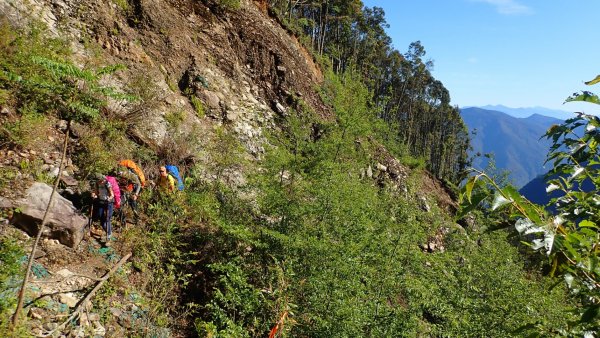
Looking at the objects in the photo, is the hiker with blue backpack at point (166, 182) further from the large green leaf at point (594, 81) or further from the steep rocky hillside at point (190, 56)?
the large green leaf at point (594, 81)

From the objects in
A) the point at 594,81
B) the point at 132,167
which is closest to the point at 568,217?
the point at 594,81

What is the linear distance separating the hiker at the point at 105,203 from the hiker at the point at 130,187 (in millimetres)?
617

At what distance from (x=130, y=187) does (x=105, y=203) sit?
0.89 m

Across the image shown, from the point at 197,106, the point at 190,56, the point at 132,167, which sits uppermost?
the point at 190,56

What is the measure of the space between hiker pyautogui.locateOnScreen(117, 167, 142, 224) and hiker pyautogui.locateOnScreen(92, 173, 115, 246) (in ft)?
2.02

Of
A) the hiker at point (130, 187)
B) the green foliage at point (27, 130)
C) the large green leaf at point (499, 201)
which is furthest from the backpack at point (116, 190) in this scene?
the large green leaf at point (499, 201)

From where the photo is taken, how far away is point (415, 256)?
23.8ft

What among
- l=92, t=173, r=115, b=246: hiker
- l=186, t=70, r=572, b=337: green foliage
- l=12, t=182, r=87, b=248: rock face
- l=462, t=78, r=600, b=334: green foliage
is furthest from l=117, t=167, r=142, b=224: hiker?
l=462, t=78, r=600, b=334: green foliage

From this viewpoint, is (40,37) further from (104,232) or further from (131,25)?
(104,232)

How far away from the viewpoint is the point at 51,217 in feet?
20.4

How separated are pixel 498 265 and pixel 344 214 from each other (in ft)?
12.0

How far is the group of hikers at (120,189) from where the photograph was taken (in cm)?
709

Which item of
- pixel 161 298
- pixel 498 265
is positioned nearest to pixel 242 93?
pixel 161 298

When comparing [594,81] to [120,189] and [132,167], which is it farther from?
[132,167]
